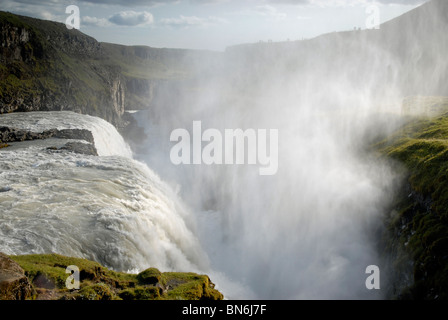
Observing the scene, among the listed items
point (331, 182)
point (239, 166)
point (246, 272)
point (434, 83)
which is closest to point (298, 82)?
point (434, 83)

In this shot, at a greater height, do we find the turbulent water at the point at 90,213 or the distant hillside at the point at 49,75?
the distant hillside at the point at 49,75

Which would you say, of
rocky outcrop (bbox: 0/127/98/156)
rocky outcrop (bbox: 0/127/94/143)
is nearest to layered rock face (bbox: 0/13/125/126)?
rocky outcrop (bbox: 0/127/94/143)

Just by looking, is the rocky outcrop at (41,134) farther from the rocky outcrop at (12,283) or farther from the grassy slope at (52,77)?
the rocky outcrop at (12,283)

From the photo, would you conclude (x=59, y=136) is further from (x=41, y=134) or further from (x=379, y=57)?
(x=379, y=57)

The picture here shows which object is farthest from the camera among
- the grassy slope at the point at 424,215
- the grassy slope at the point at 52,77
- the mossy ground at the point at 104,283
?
the grassy slope at the point at 52,77

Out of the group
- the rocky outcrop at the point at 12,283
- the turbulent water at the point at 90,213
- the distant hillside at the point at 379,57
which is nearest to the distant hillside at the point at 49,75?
the turbulent water at the point at 90,213
